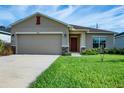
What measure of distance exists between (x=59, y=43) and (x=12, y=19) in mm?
5523

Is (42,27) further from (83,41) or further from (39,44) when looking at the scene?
(83,41)

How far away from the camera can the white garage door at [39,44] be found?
24.5 metres

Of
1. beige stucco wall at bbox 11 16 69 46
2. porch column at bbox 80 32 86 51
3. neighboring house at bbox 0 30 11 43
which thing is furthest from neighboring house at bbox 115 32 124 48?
neighboring house at bbox 0 30 11 43

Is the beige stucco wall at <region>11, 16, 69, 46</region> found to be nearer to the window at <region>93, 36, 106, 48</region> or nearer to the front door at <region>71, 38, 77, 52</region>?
the front door at <region>71, 38, 77, 52</region>

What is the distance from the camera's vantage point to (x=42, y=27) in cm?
2442

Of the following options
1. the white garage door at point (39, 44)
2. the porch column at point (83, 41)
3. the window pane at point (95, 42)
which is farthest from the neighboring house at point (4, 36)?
the window pane at point (95, 42)

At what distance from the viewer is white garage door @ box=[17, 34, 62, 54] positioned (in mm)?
24547

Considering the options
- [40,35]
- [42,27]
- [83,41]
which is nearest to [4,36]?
[40,35]

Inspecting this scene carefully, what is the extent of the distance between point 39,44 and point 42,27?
1738 mm

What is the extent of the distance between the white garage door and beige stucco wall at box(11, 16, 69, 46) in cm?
60

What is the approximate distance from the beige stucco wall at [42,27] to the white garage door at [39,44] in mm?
596

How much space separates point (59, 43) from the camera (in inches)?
965
